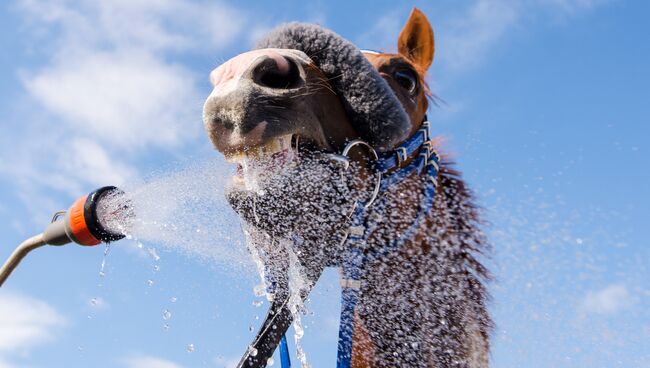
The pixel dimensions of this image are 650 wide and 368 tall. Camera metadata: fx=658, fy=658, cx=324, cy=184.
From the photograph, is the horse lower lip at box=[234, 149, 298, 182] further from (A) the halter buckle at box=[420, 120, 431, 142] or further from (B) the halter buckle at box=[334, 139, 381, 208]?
(A) the halter buckle at box=[420, 120, 431, 142]

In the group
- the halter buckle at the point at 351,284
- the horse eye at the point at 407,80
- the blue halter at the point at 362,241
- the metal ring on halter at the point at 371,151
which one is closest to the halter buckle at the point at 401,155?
the blue halter at the point at 362,241

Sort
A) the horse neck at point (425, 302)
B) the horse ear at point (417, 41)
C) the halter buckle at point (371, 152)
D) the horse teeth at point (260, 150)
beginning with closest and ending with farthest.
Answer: the horse teeth at point (260, 150), the halter buckle at point (371, 152), the horse neck at point (425, 302), the horse ear at point (417, 41)

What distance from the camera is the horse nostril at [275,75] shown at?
7.30 ft

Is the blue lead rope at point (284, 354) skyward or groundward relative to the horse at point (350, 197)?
groundward

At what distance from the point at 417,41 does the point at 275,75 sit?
977mm

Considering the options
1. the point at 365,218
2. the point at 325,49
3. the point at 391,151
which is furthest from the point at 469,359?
the point at 325,49

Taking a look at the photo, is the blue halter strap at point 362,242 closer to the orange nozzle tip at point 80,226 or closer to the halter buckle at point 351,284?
the halter buckle at point 351,284

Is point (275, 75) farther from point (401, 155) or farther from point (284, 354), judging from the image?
→ point (284, 354)

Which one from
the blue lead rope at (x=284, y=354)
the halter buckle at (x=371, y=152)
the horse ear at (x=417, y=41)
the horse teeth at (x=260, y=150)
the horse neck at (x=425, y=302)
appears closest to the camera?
the horse teeth at (x=260, y=150)

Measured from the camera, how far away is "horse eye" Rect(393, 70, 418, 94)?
8.83 feet

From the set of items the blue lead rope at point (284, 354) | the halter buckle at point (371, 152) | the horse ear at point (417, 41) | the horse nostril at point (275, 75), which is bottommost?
the blue lead rope at point (284, 354)

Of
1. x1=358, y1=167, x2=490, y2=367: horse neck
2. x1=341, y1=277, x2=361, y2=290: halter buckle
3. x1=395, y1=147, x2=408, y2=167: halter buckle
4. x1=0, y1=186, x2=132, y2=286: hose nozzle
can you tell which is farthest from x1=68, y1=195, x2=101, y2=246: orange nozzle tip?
x1=395, y1=147, x2=408, y2=167: halter buckle

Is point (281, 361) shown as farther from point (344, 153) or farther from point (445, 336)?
point (344, 153)

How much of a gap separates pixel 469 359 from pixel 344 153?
912 mm
